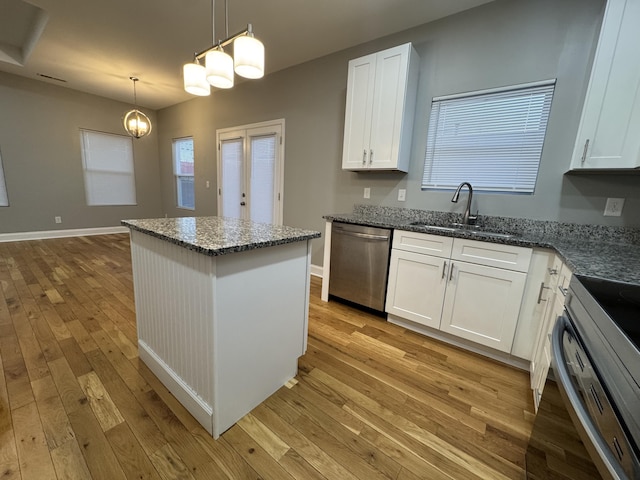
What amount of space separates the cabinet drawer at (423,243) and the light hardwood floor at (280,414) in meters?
0.73

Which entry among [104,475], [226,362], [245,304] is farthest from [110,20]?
[104,475]

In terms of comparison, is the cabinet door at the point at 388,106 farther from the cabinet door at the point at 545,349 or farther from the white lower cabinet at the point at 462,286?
the cabinet door at the point at 545,349

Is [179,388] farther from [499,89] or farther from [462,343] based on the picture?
[499,89]

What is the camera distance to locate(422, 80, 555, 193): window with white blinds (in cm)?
208

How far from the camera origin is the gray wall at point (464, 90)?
73.9 inches

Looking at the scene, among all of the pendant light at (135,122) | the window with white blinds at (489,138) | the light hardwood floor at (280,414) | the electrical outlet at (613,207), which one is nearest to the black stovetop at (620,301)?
the light hardwood floor at (280,414)

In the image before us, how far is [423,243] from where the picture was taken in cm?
208

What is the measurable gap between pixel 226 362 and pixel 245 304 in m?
0.27

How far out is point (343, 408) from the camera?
1.43m

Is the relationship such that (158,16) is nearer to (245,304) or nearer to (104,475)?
(245,304)

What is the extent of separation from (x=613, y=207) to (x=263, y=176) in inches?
144

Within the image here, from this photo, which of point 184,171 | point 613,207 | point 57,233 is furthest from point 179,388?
point 57,233

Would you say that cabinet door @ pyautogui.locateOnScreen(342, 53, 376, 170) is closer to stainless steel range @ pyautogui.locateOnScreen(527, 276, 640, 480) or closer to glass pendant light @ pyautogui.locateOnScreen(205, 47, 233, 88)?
glass pendant light @ pyautogui.locateOnScreen(205, 47, 233, 88)

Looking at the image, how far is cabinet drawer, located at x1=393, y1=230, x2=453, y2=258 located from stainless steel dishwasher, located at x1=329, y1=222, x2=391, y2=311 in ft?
0.32
